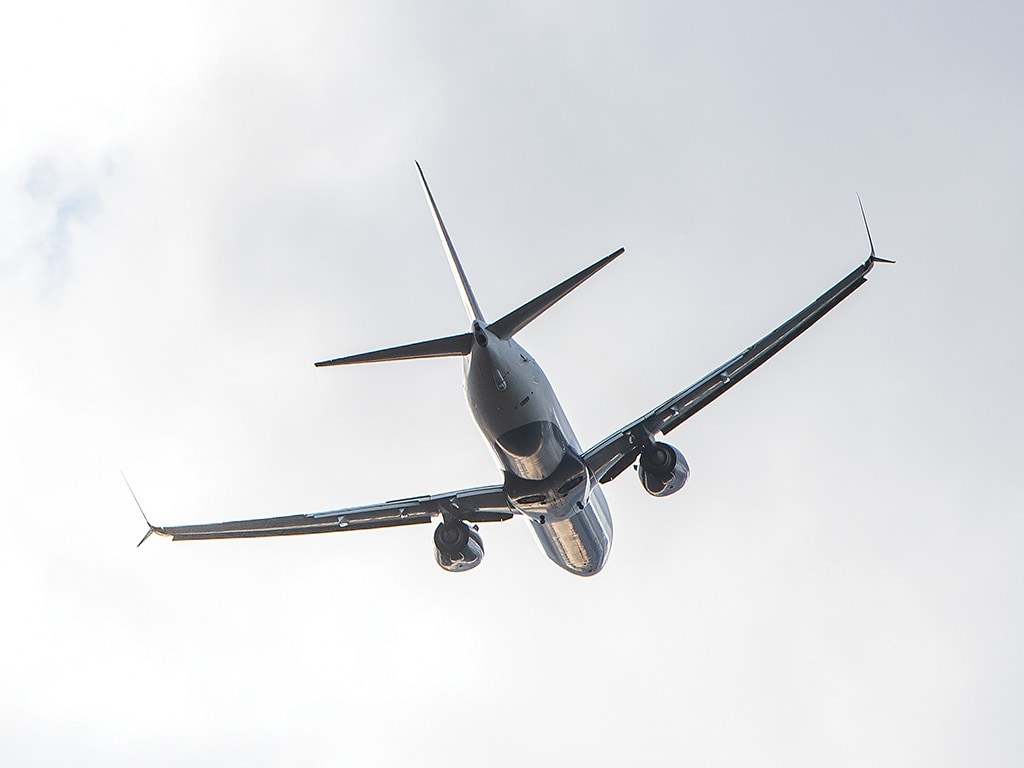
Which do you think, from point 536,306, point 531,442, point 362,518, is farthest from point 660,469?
point 362,518

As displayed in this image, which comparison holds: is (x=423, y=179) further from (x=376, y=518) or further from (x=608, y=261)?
(x=376, y=518)

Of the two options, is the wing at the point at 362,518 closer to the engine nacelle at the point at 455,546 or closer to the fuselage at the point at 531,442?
the engine nacelle at the point at 455,546

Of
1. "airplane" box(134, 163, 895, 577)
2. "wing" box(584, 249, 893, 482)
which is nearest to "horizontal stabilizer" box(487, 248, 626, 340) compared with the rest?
"airplane" box(134, 163, 895, 577)

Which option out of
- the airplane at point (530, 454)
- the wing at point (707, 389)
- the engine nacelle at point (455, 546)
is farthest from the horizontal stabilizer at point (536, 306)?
the engine nacelle at point (455, 546)

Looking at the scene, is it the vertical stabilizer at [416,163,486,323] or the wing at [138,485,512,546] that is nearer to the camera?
the vertical stabilizer at [416,163,486,323]

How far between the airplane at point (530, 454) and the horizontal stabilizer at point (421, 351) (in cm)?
2

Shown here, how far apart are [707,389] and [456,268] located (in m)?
8.35

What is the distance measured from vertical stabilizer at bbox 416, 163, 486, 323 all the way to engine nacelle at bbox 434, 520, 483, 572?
7.59 m

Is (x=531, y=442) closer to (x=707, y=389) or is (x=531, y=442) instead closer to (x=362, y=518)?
(x=707, y=389)

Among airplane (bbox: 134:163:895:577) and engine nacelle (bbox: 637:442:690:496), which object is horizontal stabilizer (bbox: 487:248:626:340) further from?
engine nacelle (bbox: 637:442:690:496)

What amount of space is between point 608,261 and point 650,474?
7767 mm

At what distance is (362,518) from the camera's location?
28281 mm

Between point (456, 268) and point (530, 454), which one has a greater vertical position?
point (456, 268)

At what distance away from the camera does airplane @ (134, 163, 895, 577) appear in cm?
2059
